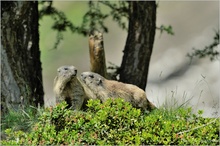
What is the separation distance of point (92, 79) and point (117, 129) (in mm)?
1327

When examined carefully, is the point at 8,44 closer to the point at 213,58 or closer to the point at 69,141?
the point at 213,58

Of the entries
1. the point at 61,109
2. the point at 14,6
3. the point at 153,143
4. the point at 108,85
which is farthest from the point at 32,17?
the point at 153,143

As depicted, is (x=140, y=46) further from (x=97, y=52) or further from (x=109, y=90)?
(x=109, y=90)

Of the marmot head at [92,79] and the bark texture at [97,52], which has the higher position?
the bark texture at [97,52]

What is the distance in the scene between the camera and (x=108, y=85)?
6285 millimetres

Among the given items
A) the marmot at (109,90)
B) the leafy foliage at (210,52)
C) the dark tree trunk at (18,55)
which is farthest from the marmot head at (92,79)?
the leafy foliage at (210,52)

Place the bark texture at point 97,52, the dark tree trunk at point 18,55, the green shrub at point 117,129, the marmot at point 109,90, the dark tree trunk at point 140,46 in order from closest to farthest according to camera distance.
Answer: the green shrub at point 117,129 < the marmot at point 109,90 < the bark texture at point 97,52 < the dark tree trunk at point 18,55 < the dark tree trunk at point 140,46

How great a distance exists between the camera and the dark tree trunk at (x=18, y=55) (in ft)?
29.2

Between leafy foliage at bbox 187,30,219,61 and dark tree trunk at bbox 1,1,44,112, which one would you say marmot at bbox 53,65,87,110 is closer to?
dark tree trunk at bbox 1,1,44,112

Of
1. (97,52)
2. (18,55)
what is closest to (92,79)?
(97,52)

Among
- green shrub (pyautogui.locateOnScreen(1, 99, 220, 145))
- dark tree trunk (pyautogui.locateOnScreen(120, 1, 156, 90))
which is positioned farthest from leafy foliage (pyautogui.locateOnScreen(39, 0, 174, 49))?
green shrub (pyautogui.locateOnScreen(1, 99, 220, 145))

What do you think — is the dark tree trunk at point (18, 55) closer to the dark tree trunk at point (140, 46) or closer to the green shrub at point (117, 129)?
the dark tree trunk at point (140, 46)

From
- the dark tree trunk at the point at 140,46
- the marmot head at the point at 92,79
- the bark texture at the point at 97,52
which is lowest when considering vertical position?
the marmot head at the point at 92,79

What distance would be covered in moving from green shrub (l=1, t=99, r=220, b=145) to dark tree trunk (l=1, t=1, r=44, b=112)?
3755 millimetres
